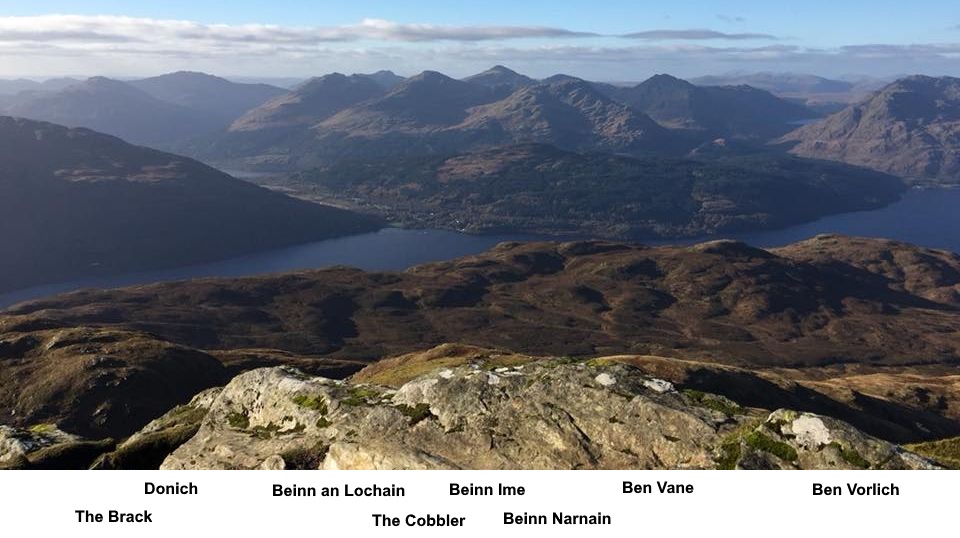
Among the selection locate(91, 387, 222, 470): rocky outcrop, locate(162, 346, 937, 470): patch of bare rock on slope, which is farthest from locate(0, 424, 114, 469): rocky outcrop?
locate(162, 346, 937, 470): patch of bare rock on slope

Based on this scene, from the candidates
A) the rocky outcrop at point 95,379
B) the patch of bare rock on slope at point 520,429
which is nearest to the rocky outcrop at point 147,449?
the patch of bare rock on slope at point 520,429

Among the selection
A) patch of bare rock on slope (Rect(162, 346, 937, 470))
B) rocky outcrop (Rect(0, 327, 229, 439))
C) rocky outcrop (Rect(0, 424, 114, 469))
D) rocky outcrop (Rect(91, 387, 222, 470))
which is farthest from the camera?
rocky outcrop (Rect(0, 327, 229, 439))

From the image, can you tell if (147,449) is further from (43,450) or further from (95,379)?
(95,379)

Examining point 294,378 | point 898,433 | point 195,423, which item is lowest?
point 898,433

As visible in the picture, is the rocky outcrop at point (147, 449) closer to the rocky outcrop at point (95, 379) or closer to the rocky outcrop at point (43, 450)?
the rocky outcrop at point (43, 450)

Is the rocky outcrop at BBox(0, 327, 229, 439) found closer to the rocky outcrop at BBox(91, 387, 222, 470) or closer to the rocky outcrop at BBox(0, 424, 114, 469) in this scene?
the rocky outcrop at BBox(0, 424, 114, 469)
